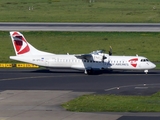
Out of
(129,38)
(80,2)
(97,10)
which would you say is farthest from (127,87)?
(80,2)

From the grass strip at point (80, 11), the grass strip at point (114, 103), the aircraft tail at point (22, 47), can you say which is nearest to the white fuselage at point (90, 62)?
the aircraft tail at point (22, 47)

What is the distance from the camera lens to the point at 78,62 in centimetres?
6184

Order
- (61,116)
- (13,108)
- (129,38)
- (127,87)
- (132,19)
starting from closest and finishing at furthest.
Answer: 1. (61,116)
2. (13,108)
3. (127,87)
4. (129,38)
5. (132,19)

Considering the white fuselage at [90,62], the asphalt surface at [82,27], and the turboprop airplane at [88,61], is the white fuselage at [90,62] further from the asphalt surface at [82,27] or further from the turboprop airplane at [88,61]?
the asphalt surface at [82,27]

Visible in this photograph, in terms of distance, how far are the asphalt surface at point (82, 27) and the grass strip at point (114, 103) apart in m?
44.9

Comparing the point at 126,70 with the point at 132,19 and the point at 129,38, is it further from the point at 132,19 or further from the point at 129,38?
the point at 132,19

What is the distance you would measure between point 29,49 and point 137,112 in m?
25.2

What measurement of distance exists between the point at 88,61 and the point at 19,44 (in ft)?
28.6

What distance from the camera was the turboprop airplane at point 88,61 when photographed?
60844mm

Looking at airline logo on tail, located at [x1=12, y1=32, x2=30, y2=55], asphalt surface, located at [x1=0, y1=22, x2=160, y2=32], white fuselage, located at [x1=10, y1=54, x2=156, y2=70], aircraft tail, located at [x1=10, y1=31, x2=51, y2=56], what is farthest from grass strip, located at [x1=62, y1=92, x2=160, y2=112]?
asphalt surface, located at [x1=0, y1=22, x2=160, y2=32]

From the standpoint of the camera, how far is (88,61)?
6178cm

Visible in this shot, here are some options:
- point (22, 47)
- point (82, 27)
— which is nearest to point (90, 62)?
point (22, 47)

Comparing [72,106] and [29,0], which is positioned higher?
[29,0]

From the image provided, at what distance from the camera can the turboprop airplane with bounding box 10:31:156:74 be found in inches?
2395
